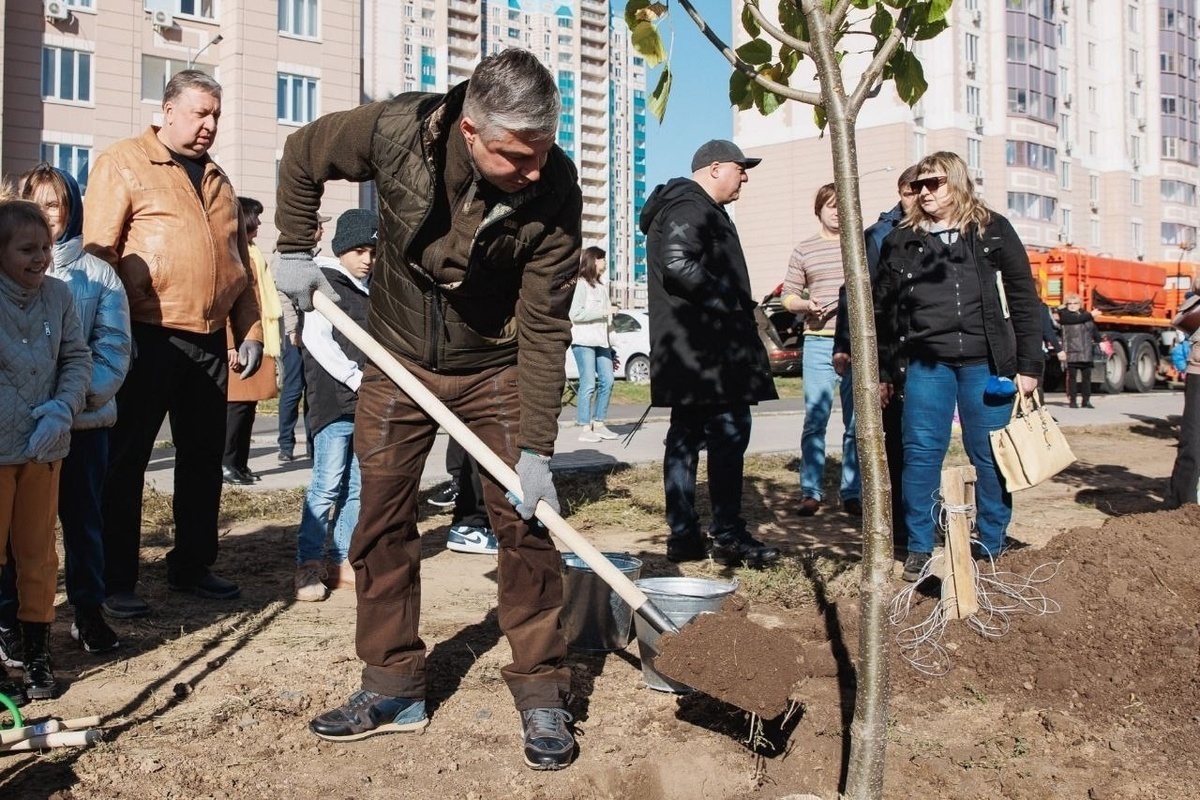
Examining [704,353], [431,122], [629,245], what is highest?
[629,245]

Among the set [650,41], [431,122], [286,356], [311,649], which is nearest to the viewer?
[650,41]

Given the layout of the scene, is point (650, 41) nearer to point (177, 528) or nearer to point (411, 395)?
point (411, 395)

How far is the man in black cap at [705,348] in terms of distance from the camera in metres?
5.21

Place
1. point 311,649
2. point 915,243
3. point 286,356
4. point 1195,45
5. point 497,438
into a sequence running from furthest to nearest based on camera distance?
point 1195,45 → point 286,356 → point 915,243 → point 311,649 → point 497,438

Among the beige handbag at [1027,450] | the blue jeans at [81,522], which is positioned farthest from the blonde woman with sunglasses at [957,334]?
the blue jeans at [81,522]

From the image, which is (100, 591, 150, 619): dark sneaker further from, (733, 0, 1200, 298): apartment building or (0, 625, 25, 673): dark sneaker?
(733, 0, 1200, 298): apartment building

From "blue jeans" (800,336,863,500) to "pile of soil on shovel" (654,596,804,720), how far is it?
12.4 ft

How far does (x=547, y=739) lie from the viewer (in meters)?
3.05

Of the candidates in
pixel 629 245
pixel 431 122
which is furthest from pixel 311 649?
pixel 629 245

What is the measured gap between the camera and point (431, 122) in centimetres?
305

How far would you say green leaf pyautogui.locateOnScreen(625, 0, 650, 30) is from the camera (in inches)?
108

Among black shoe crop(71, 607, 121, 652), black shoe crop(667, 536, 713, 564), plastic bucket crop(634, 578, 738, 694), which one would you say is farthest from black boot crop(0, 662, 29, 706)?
black shoe crop(667, 536, 713, 564)

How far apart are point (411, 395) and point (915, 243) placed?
286 centimetres

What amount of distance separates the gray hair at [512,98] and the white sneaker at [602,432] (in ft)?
27.5
